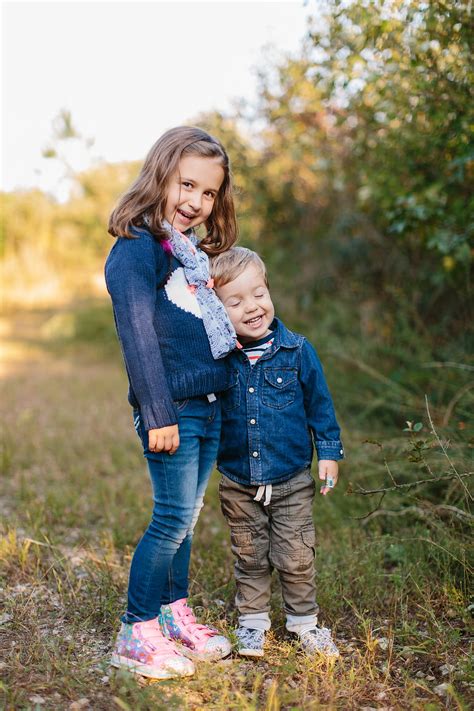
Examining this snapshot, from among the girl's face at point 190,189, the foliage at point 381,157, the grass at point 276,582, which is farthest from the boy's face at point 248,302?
the foliage at point 381,157

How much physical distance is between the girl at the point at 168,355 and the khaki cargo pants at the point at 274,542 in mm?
160

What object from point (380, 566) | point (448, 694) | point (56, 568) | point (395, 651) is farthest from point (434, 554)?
point (56, 568)

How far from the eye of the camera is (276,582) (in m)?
2.96

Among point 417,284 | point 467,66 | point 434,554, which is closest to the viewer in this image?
point 434,554

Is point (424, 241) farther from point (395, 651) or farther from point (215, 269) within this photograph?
point (395, 651)

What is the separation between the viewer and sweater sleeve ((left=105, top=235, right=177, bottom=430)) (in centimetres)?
220

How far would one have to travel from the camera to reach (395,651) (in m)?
2.40

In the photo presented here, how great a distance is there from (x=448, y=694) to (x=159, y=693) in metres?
0.83

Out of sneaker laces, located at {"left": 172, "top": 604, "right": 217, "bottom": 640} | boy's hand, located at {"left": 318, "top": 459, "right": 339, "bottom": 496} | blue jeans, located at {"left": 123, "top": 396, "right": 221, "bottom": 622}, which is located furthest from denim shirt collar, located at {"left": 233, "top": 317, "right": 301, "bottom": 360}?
sneaker laces, located at {"left": 172, "top": 604, "right": 217, "bottom": 640}

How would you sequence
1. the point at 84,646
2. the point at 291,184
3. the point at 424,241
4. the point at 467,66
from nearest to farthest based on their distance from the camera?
the point at 84,646 < the point at 467,66 < the point at 424,241 < the point at 291,184

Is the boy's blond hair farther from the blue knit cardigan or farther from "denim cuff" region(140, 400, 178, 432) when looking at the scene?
"denim cuff" region(140, 400, 178, 432)

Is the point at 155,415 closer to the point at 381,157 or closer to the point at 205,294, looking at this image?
the point at 205,294

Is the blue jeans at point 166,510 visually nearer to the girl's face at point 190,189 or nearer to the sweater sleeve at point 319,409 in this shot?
the sweater sleeve at point 319,409

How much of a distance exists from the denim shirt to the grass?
1.11 feet
